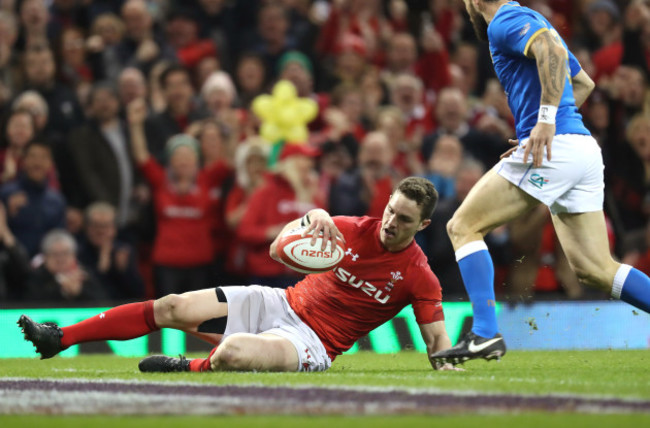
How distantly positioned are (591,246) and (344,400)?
2166 millimetres

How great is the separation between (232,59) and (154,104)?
6.45ft

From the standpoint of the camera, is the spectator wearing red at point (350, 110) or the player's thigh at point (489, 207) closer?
the player's thigh at point (489, 207)

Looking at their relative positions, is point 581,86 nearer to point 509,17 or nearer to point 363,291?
point 509,17

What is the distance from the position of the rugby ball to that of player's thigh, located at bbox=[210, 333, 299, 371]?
478mm

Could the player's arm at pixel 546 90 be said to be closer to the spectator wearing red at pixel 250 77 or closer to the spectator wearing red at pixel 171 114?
the spectator wearing red at pixel 171 114

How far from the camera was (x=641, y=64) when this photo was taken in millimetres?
12062

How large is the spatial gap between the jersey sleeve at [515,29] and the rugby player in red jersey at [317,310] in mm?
892

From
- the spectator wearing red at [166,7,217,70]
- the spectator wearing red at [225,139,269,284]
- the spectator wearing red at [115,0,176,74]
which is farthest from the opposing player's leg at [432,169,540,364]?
the spectator wearing red at [166,7,217,70]

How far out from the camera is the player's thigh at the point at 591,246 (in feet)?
19.7

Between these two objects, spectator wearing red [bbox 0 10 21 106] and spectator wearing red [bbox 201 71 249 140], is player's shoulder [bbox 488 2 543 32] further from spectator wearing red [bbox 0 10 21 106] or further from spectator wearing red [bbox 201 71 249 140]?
spectator wearing red [bbox 0 10 21 106]

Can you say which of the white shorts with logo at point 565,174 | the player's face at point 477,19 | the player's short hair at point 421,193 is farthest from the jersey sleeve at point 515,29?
the player's short hair at point 421,193

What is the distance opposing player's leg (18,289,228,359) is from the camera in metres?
6.16

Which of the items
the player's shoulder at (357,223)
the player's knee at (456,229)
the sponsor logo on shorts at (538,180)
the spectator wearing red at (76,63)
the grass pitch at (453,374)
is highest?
the spectator wearing red at (76,63)

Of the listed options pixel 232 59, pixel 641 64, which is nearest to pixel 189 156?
pixel 232 59
